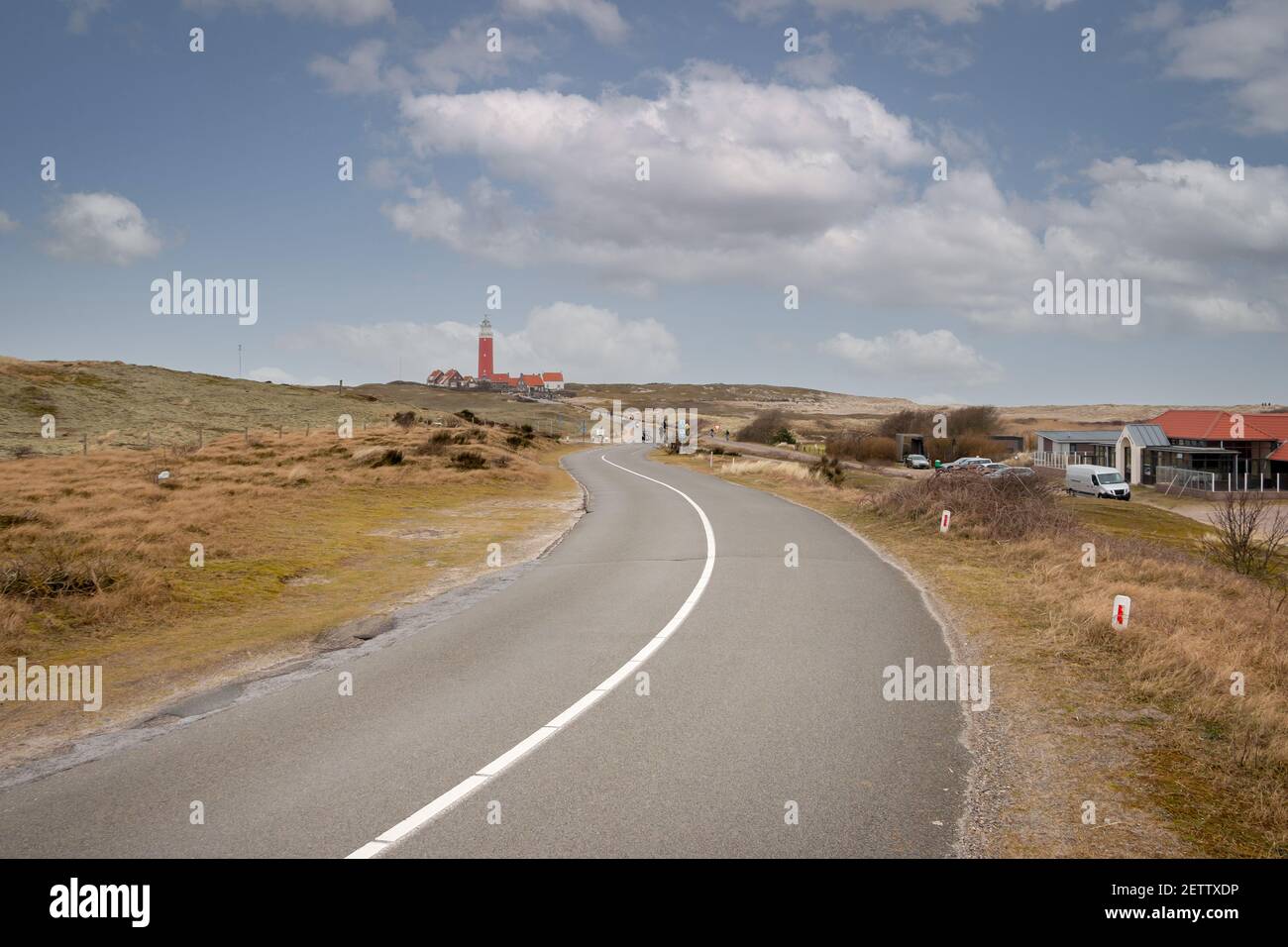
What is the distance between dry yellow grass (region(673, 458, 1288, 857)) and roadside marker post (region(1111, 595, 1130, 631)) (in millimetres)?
112

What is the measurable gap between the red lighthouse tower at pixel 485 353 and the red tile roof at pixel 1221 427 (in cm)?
15082

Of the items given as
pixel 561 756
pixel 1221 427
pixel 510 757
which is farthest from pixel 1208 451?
pixel 510 757

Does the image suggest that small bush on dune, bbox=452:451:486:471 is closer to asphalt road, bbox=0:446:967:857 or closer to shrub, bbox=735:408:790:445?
asphalt road, bbox=0:446:967:857

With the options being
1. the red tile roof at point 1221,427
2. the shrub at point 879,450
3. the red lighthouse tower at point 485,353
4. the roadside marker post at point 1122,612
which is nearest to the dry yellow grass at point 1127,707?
the roadside marker post at point 1122,612

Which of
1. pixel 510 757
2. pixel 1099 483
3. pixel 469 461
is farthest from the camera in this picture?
pixel 1099 483

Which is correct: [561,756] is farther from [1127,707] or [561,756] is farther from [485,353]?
[485,353]

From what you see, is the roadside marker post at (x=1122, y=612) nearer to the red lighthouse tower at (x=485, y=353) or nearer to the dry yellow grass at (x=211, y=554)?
the dry yellow grass at (x=211, y=554)

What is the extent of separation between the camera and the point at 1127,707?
7.20m

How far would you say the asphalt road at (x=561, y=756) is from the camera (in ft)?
15.4

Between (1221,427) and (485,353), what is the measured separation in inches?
6251

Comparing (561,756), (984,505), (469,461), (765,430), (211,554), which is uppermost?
(765,430)
